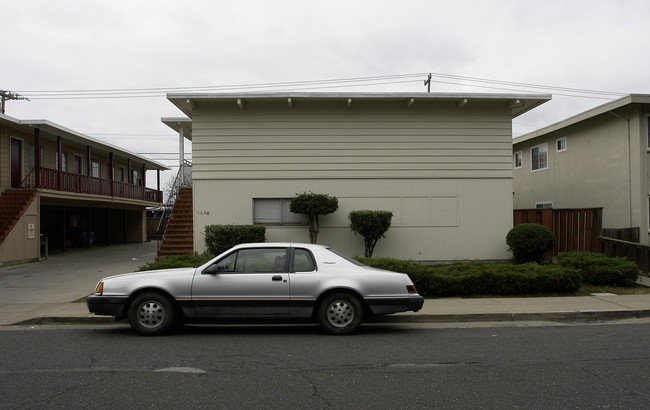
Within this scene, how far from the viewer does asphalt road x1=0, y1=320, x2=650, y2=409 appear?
4.55 meters

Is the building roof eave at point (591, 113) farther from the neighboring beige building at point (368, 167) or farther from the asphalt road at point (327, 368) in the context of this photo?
the asphalt road at point (327, 368)

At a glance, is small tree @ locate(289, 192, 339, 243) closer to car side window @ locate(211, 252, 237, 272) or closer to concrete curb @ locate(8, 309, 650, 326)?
concrete curb @ locate(8, 309, 650, 326)

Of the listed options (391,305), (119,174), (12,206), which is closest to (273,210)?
(391,305)

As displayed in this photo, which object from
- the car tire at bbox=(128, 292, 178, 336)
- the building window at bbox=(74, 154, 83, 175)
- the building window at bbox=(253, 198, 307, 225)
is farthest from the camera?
the building window at bbox=(74, 154, 83, 175)

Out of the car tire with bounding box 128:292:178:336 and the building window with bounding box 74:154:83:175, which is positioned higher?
the building window with bounding box 74:154:83:175

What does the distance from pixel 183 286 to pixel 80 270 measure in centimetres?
1074

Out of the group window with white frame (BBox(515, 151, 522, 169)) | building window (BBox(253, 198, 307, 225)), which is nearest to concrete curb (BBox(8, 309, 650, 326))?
building window (BBox(253, 198, 307, 225))

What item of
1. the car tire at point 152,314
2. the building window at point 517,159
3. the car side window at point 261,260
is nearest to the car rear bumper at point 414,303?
the car side window at point 261,260

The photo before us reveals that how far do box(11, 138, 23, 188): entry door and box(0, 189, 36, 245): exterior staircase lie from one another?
4.97ft

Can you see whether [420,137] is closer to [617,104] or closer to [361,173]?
[361,173]

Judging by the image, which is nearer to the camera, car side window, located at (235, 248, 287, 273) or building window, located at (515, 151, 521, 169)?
car side window, located at (235, 248, 287, 273)

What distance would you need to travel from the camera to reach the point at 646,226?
53.1ft

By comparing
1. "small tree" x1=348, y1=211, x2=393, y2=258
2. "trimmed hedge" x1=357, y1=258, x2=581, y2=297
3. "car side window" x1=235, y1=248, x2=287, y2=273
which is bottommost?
"trimmed hedge" x1=357, y1=258, x2=581, y2=297

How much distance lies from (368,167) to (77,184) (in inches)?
590
